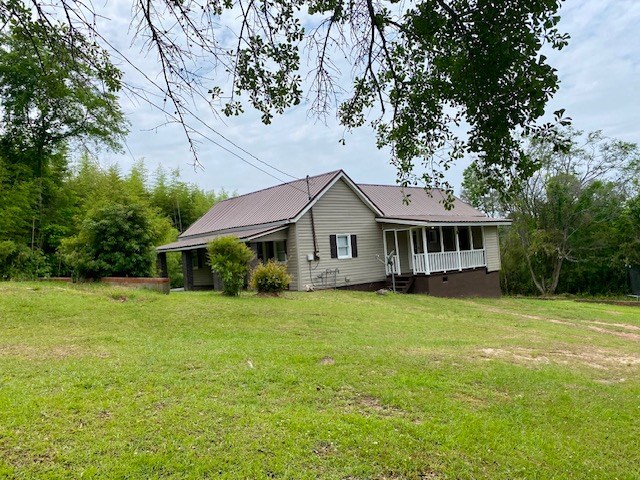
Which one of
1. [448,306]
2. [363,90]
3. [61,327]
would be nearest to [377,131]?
[363,90]

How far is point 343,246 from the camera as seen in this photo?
19750mm

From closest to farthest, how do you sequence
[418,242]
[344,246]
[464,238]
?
1. [344,246]
2. [418,242]
3. [464,238]

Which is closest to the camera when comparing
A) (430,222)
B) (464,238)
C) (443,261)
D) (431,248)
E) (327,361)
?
(327,361)

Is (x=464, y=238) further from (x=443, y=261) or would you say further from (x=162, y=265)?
(x=162, y=265)

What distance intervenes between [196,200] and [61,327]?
78.2ft

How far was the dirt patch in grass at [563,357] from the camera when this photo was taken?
25.7 ft

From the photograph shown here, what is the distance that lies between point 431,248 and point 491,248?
4356 mm

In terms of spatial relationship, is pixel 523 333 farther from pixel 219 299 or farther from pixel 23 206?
pixel 23 206

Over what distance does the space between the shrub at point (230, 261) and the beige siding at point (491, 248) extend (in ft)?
48.3

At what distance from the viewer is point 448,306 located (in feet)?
52.2

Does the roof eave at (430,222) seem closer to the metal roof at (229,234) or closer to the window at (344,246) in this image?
the window at (344,246)

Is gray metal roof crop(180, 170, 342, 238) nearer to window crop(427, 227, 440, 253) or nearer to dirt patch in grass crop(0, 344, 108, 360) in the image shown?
window crop(427, 227, 440, 253)

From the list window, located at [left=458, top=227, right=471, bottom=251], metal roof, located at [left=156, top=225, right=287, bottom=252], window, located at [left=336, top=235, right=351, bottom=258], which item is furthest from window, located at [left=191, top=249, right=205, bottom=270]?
window, located at [left=458, top=227, right=471, bottom=251]

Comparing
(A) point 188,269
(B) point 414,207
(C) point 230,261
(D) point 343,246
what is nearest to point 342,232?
(D) point 343,246
